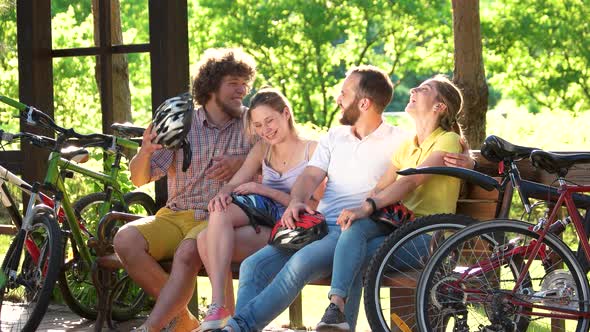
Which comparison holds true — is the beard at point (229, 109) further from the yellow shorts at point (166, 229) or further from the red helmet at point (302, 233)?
the red helmet at point (302, 233)

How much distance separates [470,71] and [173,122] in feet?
11.5

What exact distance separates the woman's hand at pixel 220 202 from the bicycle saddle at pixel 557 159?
1288 mm

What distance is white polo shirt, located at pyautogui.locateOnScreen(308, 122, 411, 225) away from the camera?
183 inches

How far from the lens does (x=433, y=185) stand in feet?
14.7

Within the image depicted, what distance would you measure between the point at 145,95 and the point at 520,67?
8.22 meters

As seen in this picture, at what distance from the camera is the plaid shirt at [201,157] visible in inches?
198

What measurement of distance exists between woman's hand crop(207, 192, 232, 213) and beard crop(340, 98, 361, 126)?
0.58 metres

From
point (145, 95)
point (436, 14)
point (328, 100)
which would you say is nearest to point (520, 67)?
point (436, 14)

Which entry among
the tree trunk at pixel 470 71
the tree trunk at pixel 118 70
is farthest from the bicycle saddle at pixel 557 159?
the tree trunk at pixel 470 71

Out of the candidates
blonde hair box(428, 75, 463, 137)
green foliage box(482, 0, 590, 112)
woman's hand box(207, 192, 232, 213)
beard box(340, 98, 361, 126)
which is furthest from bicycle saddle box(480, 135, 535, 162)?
green foliage box(482, 0, 590, 112)

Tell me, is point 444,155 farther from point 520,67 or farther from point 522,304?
point 520,67

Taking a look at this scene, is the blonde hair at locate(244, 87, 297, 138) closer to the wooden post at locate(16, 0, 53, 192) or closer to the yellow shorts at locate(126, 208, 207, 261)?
the yellow shorts at locate(126, 208, 207, 261)

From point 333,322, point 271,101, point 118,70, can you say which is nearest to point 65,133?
point 271,101

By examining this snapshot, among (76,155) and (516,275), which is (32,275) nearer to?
(76,155)
